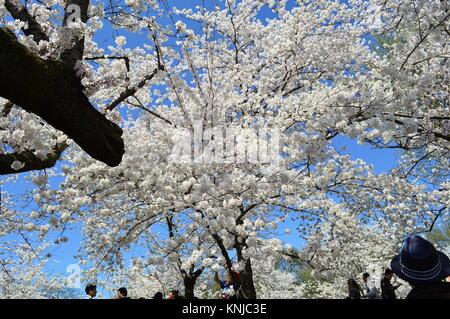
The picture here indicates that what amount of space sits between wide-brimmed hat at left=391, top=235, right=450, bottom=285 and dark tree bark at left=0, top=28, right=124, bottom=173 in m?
2.70

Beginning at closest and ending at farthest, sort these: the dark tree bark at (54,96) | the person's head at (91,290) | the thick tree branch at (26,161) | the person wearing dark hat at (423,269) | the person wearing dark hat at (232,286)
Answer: the person wearing dark hat at (423,269) → the dark tree bark at (54,96) → the thick tree branch at (26,161) → the person's head at (91,290) → the person wearing dark hat at (232,286)

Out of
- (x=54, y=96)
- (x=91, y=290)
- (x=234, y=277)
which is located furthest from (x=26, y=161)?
(x=234, y=277)

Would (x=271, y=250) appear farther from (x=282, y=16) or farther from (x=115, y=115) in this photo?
(x=282, y=16)

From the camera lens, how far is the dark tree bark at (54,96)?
2541 millimetres

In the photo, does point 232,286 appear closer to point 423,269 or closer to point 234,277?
point 234,277

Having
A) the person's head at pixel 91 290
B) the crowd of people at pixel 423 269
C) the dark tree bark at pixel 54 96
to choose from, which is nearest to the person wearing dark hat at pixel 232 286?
the person's head at pixel 91 290

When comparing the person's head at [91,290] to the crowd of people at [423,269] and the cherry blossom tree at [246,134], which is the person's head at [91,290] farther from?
the crowd of people at [423,269]

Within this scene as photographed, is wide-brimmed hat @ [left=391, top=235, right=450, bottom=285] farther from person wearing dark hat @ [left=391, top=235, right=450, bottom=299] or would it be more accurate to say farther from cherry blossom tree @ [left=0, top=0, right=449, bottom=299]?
cherry blossom tree @ [left=0, top=0, right=449, bottom=299]

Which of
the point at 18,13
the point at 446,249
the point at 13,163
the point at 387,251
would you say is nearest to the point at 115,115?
the point at 13,163

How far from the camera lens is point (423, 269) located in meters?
1.71

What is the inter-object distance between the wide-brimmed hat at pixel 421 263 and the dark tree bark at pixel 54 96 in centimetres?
270

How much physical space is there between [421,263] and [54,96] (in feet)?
9.56

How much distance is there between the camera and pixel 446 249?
16.9m

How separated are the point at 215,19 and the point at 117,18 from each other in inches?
268
